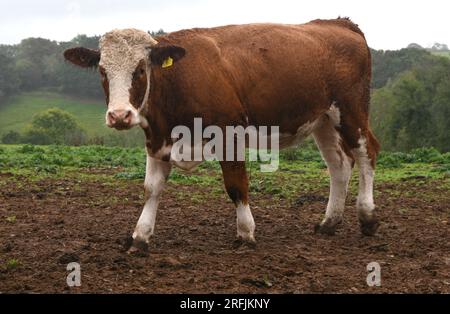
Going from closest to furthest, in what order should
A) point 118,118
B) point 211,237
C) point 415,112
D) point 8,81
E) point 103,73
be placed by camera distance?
point 118,118
point 103,73
point 211,237
point 415,112
point 8,81

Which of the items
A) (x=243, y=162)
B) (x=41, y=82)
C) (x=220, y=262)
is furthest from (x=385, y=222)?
(x=41, y=82)

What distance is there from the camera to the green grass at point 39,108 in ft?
218

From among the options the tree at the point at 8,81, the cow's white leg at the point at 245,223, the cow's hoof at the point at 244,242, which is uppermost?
the tree at the point at 8,81

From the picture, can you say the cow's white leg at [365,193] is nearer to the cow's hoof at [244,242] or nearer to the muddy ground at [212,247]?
the muddy ground at [212,247]

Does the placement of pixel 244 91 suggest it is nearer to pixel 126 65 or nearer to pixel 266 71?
pixel 266 71

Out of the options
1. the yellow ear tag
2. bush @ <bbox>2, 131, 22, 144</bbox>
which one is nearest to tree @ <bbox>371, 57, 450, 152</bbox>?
bush @ <bbox>2, 131, 22, 144</bbox>

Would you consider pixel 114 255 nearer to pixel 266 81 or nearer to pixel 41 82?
pixel 266 81

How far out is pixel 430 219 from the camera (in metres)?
10.6

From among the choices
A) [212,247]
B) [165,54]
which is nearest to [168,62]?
[165,54]

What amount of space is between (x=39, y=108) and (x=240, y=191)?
7127cm

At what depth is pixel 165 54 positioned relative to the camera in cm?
790

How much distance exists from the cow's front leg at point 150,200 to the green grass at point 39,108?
55.1m

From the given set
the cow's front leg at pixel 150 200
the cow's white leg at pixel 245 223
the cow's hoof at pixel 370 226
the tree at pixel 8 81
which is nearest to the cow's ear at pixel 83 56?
the cow's front leg at pixel 150 200

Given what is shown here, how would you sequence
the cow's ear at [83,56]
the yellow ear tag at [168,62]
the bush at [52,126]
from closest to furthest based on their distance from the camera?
the yellow ear tag at [168,62]
the cow's ear at [83,56]
the bush at [52,126]
